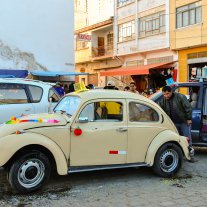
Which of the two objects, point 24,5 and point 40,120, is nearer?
point 40,120

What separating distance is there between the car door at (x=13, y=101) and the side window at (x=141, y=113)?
322cm

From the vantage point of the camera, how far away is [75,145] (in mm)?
5535

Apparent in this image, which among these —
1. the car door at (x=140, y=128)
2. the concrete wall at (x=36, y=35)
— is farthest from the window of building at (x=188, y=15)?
the car door at (x=140, y=128)

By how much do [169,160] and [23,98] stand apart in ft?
13.2

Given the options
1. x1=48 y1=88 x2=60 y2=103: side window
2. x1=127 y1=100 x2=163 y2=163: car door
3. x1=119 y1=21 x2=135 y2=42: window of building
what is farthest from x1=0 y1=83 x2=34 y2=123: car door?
x1=119 y1=21 x2=135 y2=42: window of building

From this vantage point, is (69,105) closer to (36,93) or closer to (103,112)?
(103,112)

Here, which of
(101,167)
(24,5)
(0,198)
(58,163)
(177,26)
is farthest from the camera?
(24,5)

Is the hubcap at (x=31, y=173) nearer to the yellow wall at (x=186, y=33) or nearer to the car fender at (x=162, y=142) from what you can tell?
the car fender at (x=162, y=142)

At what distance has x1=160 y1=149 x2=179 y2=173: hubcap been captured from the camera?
6305 mm

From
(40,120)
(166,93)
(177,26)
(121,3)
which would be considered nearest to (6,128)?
(40,120)

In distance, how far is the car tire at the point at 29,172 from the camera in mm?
5152

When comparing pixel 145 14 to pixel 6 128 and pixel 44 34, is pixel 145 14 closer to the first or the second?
pixel 44 34

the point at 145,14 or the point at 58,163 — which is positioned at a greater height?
the point at 145,14

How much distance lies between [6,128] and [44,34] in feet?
72.1
